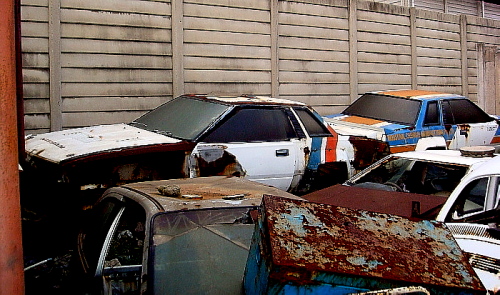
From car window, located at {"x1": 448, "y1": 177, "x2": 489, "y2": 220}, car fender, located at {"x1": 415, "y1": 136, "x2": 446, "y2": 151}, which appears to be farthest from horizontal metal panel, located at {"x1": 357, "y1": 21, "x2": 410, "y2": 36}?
car window, located at {"x1": 448, "y1": 177, "x2": 489, "y2": 220}

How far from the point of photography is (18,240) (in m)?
2.82

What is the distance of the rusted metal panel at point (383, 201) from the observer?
4516 millimetres

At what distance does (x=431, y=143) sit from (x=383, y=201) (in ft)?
12.9

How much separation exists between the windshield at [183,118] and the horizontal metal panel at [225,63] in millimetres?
1790

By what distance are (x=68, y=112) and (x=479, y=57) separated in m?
9.39

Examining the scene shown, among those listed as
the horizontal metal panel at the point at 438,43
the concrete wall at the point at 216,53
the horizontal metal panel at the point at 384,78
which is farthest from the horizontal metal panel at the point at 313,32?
the horizontal metal panel at the point at 438,43

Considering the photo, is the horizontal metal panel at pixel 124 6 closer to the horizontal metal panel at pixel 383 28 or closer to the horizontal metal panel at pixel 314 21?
the horizontal metal panel at pixel 314 21

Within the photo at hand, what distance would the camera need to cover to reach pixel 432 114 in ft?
28.7

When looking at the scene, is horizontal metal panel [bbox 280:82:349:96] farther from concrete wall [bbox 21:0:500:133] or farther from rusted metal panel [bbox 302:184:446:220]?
rusted metal panel [bbox 302:184:446:220]

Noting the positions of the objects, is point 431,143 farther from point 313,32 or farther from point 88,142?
point 88,142

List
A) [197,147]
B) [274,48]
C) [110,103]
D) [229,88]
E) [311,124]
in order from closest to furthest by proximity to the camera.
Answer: [197,147]
[311,124]
[110,103]
[229,88]
[274,48]

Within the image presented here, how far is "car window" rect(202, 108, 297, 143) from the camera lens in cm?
618

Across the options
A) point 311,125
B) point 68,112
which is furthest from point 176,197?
point 68,112

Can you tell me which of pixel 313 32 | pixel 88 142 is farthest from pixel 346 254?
pixel 313 32
